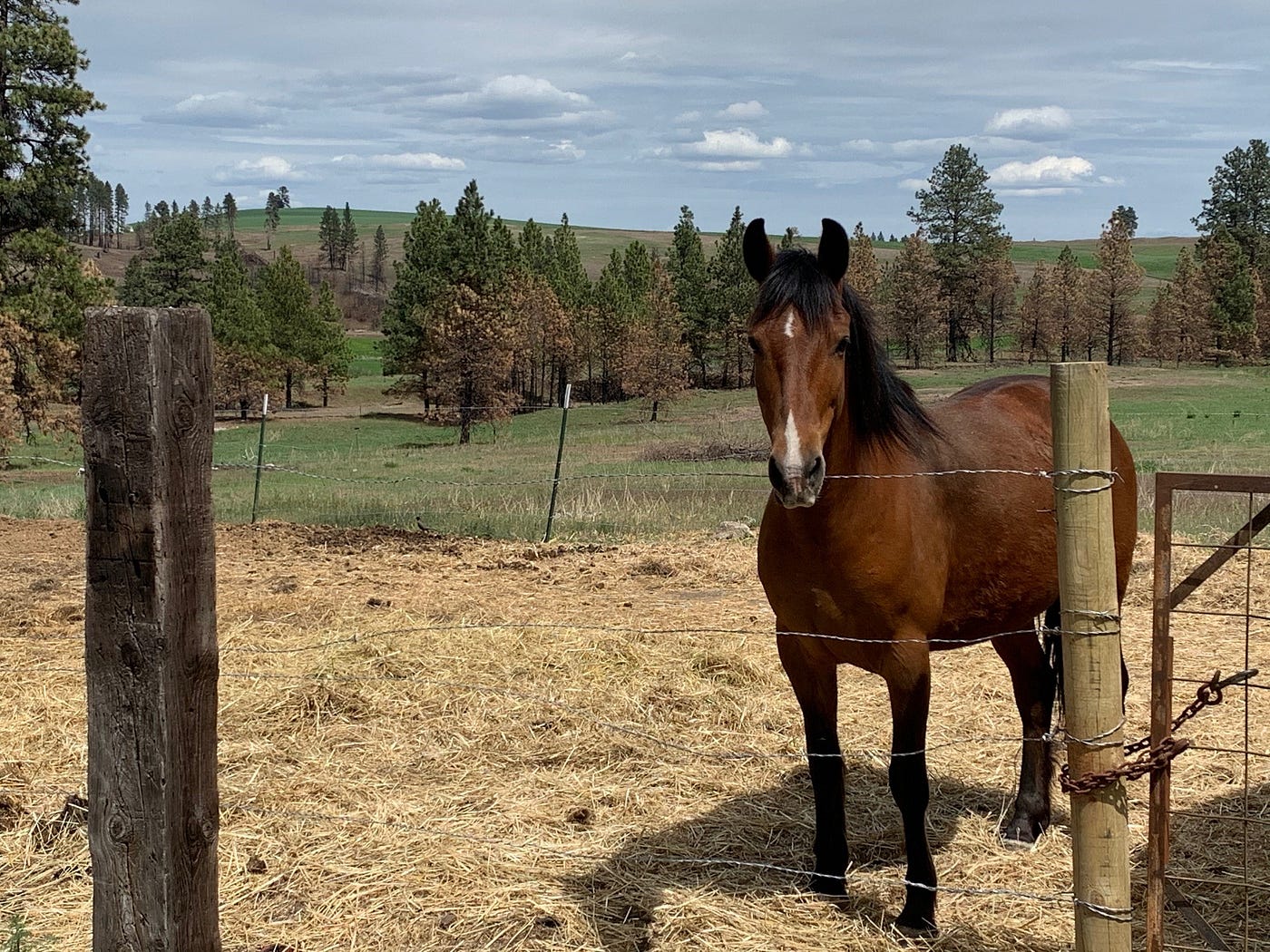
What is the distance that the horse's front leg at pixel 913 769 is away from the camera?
372 cm

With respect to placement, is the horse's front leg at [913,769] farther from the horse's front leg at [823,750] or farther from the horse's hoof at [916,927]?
the horse's front leg at [823,750]

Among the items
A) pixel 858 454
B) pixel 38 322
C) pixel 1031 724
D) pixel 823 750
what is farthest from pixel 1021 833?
pixel 38 322

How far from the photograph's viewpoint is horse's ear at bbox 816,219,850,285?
11.6ft

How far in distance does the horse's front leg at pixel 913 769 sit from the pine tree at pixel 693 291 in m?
52.1

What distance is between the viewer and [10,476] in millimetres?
27016

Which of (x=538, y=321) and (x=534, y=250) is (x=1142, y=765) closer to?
(x=538, y=321)

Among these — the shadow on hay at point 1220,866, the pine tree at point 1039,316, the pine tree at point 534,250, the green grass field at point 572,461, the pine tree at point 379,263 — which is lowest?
the shadow on hay at point 1220,866

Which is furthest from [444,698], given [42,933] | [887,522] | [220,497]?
[220,497]

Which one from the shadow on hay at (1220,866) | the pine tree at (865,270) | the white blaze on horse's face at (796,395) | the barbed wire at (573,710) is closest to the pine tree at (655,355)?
the pine tree at (865,270)

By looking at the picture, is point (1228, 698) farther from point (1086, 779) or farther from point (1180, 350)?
point (1180, 350)

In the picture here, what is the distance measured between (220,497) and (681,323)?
37583 millimetres

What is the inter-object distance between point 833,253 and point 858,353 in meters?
0.40

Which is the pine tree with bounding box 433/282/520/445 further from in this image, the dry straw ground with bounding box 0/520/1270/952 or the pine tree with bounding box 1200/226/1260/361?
the pine tree with bounding box 1200/226/1260/361

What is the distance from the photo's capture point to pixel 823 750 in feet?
13.4
